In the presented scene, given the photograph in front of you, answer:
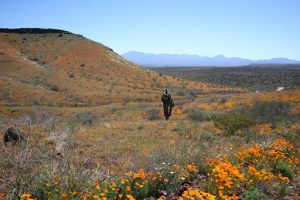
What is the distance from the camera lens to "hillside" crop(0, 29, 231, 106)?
35625 mm

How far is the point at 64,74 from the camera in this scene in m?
45.8

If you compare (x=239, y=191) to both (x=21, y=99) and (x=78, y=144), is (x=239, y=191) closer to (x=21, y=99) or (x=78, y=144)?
(x=78, y=144)

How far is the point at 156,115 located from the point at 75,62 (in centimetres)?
3202

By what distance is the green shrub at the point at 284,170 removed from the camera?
6638 millimetres

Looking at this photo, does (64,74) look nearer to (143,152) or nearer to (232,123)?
(232,123)

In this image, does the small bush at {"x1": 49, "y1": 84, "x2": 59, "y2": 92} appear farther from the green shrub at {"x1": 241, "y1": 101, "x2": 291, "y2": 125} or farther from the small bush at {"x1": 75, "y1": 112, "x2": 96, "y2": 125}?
the green shrub at {"x1": 241, "y1": 101, "x2": 291, "y2": 125}

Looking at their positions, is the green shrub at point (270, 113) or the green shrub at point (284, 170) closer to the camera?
the green shrub at point (284, 170)

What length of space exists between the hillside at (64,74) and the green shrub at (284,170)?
28.6 metres

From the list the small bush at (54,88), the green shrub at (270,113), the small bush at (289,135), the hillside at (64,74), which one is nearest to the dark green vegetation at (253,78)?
the hillside at (64,74)

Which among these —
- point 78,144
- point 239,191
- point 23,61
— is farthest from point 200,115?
point 23,61

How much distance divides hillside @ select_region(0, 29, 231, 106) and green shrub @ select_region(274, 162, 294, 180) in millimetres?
28614

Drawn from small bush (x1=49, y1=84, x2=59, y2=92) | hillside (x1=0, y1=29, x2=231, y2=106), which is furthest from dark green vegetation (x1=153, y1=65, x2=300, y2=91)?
small bush (x1=49, y1=84, x2=59, y2=92)

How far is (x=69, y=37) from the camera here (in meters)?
62.8

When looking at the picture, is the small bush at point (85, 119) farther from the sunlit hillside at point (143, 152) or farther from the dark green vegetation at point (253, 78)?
the dark green vegetation at point (253, 78)
